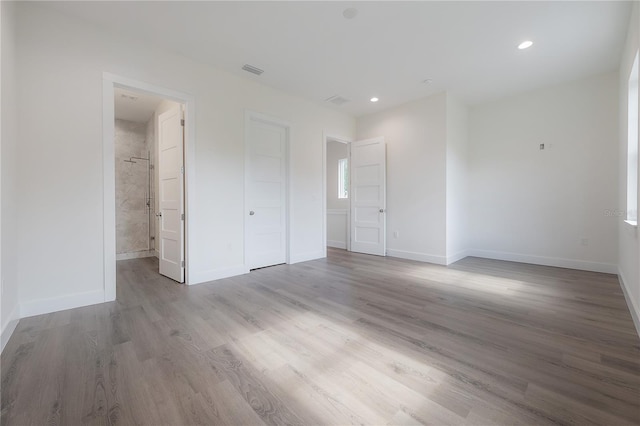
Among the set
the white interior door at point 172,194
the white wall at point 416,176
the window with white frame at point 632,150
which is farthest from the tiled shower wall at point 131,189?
the window with white frame at point 632,150

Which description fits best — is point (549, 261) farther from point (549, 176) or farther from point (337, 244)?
point (337, 244)

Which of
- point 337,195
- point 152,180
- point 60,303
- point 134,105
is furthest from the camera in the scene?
point 337,195

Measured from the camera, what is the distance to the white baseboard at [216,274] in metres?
3.55

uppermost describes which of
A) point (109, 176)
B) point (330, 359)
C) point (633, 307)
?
point (109, 176)

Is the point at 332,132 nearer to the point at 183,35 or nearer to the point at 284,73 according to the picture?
the point at 284,73

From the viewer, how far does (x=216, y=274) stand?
376cm

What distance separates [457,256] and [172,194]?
5.04m

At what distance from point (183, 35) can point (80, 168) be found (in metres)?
1.85

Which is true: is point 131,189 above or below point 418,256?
above

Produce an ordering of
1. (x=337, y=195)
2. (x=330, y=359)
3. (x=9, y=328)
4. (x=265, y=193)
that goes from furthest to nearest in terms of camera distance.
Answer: (x=337, y=195) < (x=265, y=193) < (x=9, y=328) < (x=330, y=359)

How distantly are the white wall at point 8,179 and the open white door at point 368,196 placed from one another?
16.4 feet

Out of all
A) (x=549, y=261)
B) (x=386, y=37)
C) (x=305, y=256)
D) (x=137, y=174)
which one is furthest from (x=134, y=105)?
(x=549, y=261)

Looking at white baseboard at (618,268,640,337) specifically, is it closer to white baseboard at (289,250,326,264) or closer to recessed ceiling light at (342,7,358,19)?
recessed ceiling light at (342,7,358,19)

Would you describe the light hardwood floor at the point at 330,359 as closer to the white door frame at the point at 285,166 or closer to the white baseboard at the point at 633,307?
the white baseboard at the point at 633,307
